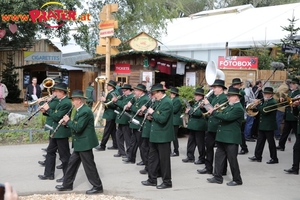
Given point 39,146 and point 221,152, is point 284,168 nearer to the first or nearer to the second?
point 221,152

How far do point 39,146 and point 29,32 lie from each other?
37.6ft

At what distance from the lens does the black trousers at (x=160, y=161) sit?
23.1 feet

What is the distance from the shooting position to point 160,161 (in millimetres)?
7074

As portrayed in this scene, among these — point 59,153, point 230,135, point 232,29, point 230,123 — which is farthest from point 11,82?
point 230,135

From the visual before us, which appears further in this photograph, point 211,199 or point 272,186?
point 272,186

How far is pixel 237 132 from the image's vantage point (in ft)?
23.9

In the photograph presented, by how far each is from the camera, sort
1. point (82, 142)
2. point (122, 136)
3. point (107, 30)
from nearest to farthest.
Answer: point (82, 142), point (122, 136), point (107, 30)

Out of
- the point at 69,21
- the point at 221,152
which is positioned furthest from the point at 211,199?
the point at 69,21

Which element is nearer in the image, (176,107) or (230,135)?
(230,135)

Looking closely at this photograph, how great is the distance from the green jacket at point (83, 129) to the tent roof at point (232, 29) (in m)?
13.8

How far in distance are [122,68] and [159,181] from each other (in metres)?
11.8

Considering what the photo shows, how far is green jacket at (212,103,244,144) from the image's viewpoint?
23.4 ft

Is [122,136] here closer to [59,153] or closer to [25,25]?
[59,153]

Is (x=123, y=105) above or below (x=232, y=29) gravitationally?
below
